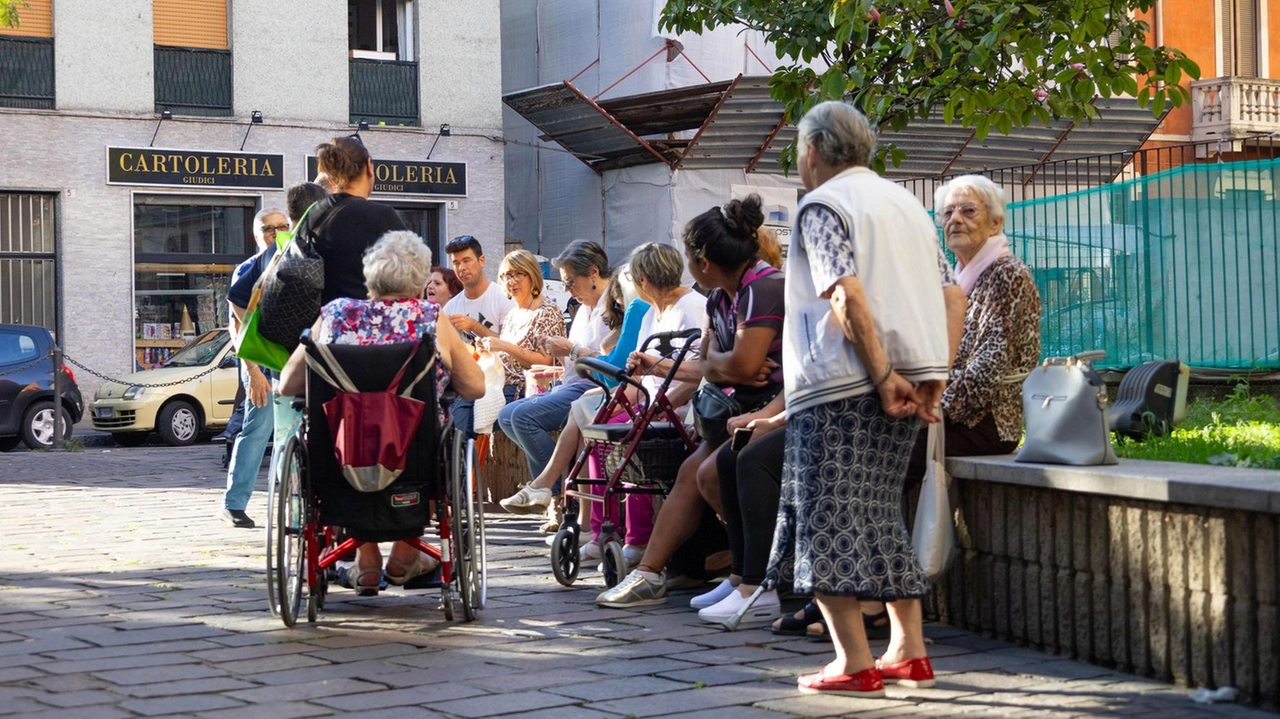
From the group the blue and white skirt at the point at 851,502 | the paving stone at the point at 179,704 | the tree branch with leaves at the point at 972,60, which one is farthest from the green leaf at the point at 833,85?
the paving stone at the point at 179,704

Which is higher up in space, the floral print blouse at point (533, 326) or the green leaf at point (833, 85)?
the green leaf at point (833, 85)

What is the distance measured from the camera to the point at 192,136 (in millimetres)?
26562

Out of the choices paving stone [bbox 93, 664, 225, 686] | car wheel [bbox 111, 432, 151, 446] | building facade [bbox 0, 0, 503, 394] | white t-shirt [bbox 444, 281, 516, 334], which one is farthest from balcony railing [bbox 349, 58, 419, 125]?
paving stone [bbox 93, 664, 225, 686]

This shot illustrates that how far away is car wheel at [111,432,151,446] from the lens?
22109mm

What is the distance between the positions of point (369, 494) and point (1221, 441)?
12.9 feet

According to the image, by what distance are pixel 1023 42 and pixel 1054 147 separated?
2004 centimetres

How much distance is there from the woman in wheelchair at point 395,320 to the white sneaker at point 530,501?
2370 mm

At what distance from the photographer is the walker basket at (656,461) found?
771 centimetres

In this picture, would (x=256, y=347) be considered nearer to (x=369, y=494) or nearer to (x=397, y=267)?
(x=397, y=267)

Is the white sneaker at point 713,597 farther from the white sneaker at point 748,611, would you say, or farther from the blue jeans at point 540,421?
the blue jeans at point 540,421

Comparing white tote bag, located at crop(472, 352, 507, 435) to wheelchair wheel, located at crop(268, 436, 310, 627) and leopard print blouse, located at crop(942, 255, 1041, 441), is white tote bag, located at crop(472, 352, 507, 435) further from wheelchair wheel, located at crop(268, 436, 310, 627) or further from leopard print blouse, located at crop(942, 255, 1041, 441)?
leopard print blouse, located at crop(942, 255, 1041, 441)

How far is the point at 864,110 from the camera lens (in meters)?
10.5

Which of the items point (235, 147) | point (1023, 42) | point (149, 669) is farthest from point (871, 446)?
point (235, 147)

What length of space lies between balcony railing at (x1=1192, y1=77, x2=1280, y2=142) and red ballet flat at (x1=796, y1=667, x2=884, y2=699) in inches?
1118
